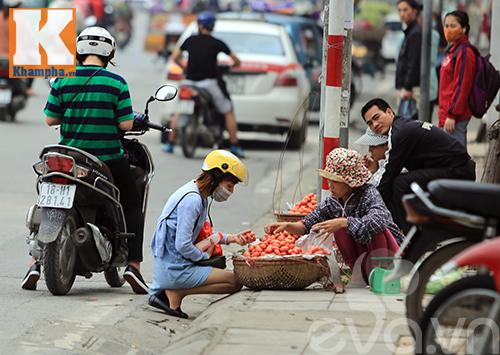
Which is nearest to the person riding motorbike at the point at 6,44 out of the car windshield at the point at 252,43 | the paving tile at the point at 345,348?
the car windshield at the point at 252,43

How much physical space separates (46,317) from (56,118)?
154 centimetres

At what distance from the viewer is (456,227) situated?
638cm

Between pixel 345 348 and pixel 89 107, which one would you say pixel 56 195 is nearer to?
Result: pixel 89 107

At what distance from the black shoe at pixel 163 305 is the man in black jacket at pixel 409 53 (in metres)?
7.66

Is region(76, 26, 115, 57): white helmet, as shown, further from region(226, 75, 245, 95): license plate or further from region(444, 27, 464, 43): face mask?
region(226, 75, 245, 95): license plate

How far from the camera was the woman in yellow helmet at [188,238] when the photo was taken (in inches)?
348

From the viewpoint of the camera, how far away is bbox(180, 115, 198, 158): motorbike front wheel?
58.0 ft

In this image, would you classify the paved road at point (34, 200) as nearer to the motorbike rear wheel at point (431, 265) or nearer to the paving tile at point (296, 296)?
the paving tile at point (296, 296)

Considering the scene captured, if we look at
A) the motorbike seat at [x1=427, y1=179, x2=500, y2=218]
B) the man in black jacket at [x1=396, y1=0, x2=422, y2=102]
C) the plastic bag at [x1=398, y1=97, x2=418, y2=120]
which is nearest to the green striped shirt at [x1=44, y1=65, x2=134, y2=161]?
the motorbike seat at [x1=427, y1=179, x2=500, y2=218]

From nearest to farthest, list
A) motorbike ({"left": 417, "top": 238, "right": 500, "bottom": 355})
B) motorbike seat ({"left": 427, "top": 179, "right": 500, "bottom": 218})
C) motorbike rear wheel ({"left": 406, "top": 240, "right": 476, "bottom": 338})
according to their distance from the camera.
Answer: motorbike ({"left": 417, "top": 238, "right": 500, "bottom": 355})
motorbike seat ({"left": 427, "top": 179, "right": 500, "bottom": 218})
motorbike rear wheel ({"left": 406, "top": 240, "right": 476, "bottom": 338})

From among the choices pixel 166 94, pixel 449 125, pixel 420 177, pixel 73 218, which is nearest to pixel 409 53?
pixel 449 125

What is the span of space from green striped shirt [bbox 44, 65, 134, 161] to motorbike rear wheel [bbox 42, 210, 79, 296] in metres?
0.49

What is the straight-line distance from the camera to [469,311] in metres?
6.04

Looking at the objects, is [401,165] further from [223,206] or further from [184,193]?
[223,206]
